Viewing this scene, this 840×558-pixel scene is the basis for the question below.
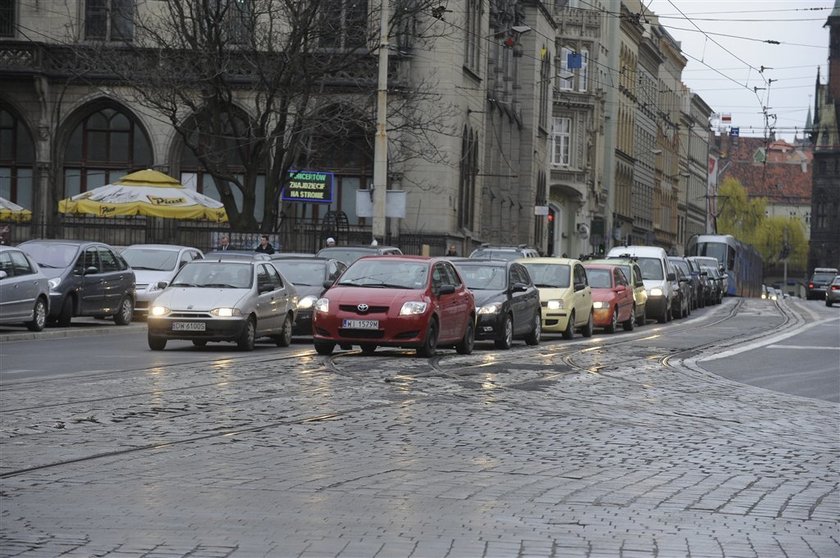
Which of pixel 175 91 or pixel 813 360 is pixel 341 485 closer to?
pixel 813 360

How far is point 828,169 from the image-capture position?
7426 inches

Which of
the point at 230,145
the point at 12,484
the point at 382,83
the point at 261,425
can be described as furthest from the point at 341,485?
the point at 230,145

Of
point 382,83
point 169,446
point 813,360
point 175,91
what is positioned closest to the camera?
point 169,446

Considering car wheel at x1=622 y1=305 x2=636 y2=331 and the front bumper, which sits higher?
the front bumper

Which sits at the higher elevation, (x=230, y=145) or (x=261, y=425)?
(x=230, y=145)

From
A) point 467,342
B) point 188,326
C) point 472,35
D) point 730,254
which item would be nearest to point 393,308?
point 467,342

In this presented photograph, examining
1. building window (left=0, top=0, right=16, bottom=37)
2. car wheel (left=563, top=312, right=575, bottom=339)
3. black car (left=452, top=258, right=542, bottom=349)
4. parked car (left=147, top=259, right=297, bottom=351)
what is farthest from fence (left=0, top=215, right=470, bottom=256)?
parked car (left=147, top=259, right=297, bottom=351)

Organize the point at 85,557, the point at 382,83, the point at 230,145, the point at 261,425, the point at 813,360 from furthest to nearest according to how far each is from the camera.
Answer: the point at 230,145
the point at 382,83
the point at 813,360
the point at 261,425
the point at 85,557

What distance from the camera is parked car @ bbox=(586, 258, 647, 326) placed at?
133ft

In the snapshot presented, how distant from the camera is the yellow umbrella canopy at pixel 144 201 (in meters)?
41.0

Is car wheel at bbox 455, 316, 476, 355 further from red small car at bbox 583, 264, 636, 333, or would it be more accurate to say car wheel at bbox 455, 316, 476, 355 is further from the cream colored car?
red small car at bbox 583, 264, 636, 333

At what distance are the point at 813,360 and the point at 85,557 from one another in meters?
19.9

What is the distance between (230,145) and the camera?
53.8 m

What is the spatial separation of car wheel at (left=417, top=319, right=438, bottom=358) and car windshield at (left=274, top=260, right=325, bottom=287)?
21.5 feet
